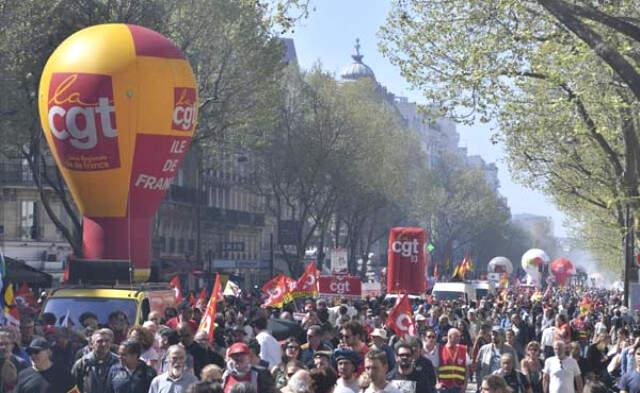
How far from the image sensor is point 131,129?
3309 cm

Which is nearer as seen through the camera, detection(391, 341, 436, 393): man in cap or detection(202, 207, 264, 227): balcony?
detection(391, 341, 436, 393): man in cap

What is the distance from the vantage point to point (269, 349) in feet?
53.6

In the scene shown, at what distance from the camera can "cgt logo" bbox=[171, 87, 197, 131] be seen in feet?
111

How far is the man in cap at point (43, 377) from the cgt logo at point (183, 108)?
21073 mm

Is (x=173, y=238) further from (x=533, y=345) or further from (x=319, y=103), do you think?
(x=533, y=345)

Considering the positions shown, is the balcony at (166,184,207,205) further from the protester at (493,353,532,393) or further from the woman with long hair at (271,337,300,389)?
the woman with long hair at (271,337,300,389)

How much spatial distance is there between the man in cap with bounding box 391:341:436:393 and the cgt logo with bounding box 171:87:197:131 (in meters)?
20.5

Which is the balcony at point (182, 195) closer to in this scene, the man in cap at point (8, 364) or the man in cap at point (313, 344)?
the man in cap at point (313, 344)

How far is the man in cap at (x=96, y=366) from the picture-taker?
12.7 meters

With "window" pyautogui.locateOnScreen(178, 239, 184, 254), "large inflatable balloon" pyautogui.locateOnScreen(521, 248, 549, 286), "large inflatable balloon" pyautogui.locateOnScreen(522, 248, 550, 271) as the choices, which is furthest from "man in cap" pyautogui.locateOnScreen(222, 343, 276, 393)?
"large inflatable balloon" pyautogui.locateOnScreen(522, 248, 550, 271)

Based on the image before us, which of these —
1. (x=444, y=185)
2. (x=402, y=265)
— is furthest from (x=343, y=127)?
(x=444, y=185)

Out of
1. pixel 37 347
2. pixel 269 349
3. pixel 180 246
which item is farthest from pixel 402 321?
pixel 180 246

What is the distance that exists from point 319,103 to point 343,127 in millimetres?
1636

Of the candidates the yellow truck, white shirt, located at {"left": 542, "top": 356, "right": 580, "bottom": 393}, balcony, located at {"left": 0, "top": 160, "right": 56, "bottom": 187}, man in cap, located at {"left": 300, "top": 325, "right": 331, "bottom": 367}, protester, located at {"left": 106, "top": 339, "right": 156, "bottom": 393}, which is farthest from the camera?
balcony, located at {"left": 0, "top": 160, "right": 56, "bottom": 187}
